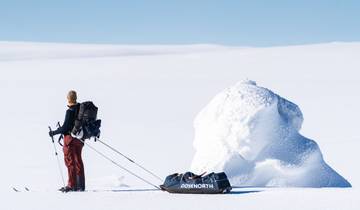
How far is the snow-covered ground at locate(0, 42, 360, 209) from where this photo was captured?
8.30m

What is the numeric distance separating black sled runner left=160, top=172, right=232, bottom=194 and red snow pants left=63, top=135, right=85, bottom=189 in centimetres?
117

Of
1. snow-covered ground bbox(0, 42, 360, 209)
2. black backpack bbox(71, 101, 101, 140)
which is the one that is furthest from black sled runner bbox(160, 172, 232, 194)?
black backpack bbox(71, 101, 101, 140)

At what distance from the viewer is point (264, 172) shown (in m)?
9.84

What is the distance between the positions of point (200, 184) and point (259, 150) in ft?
5.08

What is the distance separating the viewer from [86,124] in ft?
29.6

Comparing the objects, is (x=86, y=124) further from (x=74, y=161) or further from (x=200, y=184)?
(x=200, y=184)

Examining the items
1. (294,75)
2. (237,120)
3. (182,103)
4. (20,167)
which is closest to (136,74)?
(294,75)

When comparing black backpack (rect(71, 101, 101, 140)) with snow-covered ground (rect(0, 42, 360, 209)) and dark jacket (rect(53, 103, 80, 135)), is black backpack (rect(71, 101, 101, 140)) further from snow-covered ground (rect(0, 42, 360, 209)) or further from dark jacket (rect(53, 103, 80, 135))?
snow-covered ground (rect(0, 42, 360, 209))

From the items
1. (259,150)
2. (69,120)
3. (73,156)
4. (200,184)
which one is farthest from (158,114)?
(200,184)

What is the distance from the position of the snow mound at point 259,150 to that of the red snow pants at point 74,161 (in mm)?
1705

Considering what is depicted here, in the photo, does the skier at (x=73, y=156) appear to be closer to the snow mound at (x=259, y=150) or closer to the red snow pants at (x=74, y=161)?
the red snow pants at (x=74, y=161)

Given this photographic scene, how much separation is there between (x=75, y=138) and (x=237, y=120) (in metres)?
2.18

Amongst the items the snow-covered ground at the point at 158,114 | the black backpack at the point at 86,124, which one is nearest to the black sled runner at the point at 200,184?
the snow-covered ground at the point at 158,114

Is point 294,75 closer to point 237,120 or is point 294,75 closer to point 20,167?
point 20,167
